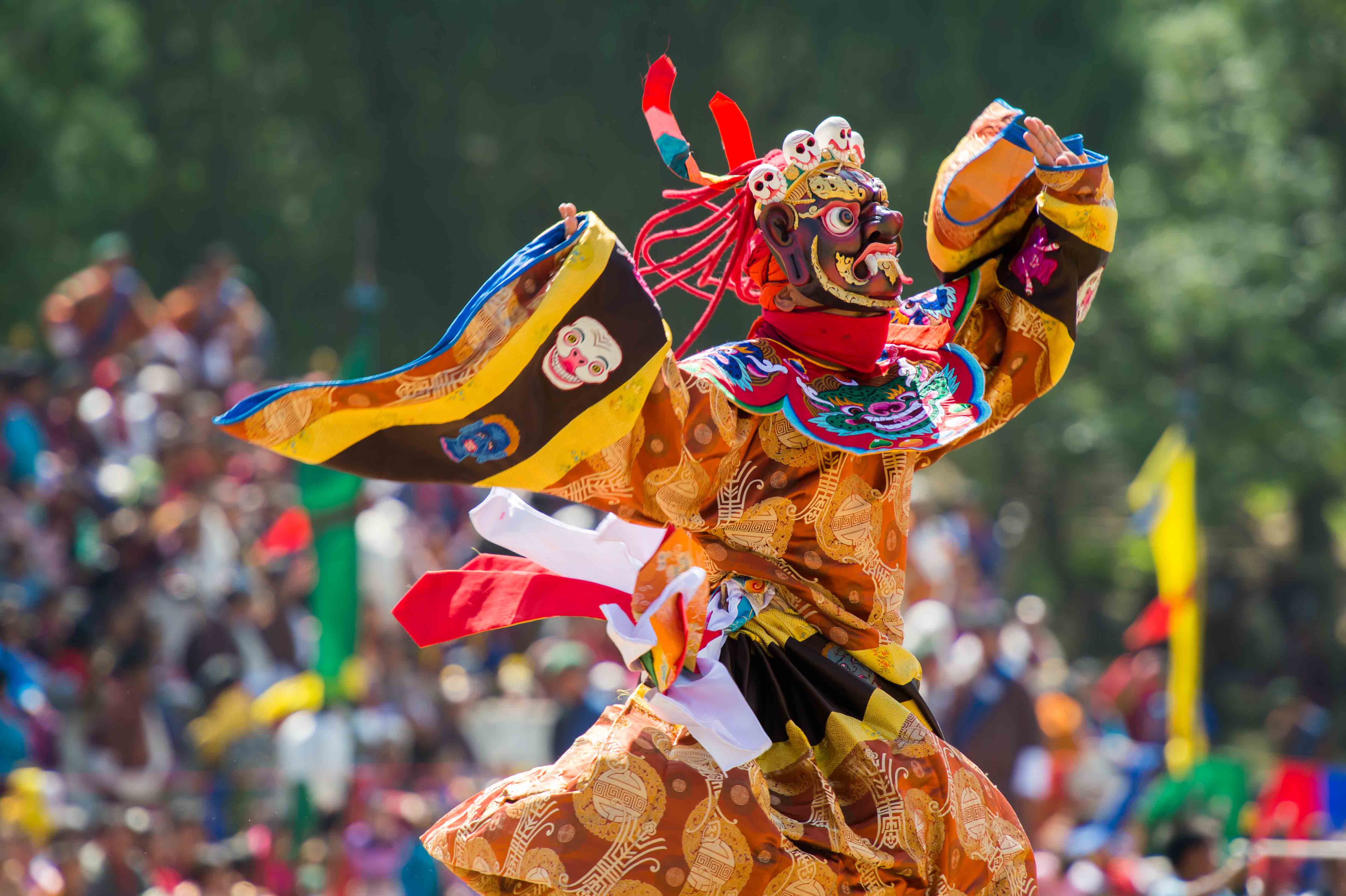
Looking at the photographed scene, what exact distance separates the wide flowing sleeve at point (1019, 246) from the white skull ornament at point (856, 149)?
0.37m

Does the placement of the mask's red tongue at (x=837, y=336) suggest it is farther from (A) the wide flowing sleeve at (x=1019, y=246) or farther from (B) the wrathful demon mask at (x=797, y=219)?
(A) the wide flowing sleeve at (x=1019, y=246)

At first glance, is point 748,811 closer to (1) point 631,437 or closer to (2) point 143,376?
(1) point 631,437

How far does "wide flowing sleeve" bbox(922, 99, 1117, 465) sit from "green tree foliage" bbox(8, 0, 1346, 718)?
7.85 m

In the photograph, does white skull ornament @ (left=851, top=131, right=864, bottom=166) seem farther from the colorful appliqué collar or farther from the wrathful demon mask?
the colorful appliqué collar

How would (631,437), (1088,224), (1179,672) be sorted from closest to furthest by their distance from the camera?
(631,437) → (1088,224) → (1179,672)

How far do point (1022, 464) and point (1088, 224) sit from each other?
38.4 feet

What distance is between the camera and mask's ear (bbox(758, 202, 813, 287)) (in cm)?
287

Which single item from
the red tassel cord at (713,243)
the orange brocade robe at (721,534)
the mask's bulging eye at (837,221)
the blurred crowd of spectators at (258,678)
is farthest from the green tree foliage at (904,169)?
the orange brocade robe at (721,534)

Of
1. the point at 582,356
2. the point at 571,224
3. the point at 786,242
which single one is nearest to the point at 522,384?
the point at 582,356

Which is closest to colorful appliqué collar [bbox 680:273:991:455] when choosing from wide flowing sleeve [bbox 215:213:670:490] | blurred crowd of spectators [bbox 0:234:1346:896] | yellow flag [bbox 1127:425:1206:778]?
wide flowing sleeve [bbox 215:213:670:490]

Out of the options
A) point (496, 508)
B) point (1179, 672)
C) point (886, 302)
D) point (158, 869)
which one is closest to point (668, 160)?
point (886, 302)

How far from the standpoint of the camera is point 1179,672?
8016 millimetres

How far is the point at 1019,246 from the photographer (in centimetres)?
327

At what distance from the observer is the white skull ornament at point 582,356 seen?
251cm
